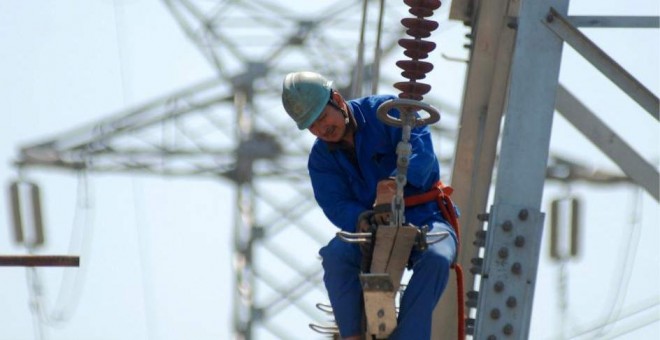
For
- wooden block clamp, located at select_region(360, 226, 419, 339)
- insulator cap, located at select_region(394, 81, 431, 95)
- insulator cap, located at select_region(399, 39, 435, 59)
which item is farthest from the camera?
insulator cap, located at select_region(399, 39, 435, 59)

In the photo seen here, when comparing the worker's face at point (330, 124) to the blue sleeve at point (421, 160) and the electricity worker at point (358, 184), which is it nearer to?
the electricity worker at point (358, 184)

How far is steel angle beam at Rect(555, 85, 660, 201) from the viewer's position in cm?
1288

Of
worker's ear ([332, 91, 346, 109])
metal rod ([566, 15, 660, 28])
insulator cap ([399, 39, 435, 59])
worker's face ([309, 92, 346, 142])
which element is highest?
metal rod ([566, 15, 660, 28])

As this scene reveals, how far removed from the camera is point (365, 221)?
11.5 metres

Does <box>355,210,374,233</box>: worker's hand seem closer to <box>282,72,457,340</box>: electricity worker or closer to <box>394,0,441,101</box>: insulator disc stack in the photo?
<box>282,72,457,340</box>: electricity worker

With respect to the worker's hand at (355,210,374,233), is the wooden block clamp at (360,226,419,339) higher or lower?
lower

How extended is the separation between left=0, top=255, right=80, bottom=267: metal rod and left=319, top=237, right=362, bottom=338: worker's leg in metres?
1.67

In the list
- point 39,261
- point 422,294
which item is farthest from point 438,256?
point 39,261

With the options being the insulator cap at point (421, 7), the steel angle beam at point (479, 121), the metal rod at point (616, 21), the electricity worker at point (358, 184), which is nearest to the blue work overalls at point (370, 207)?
the electricity worker at point (358, 184)

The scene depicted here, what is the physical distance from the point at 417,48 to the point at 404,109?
524 mm

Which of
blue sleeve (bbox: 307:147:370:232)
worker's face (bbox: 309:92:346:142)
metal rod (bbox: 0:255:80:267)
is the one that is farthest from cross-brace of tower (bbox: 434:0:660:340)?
metal rod (bbox: 0:255:80:267)

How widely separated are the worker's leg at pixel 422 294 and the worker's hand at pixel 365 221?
0.82 feet

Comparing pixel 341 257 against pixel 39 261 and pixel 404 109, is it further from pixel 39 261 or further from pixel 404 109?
pixel 39 261

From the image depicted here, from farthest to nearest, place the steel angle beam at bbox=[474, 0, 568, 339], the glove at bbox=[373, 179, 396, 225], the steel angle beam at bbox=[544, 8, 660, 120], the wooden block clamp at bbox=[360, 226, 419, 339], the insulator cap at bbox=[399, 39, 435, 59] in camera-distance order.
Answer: the steel angle beam at bbox=[544, 8, 660, 120] < the steel angle beam at bbox=[474, 0, 568, 339] < the insulator cap at bbox=[399, 39, 435, 59] < the glove at bbox=[373, 179, 396, 225] < the wooden block clamp at bbox=[360, 226, 419, 339]
